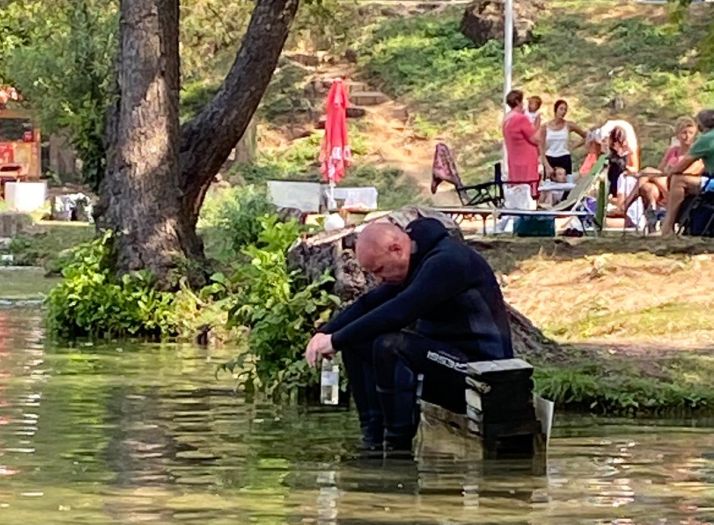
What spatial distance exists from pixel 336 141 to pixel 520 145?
7.48m

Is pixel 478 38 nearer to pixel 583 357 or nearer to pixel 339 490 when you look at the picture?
pixel 583 357

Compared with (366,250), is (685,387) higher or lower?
lower

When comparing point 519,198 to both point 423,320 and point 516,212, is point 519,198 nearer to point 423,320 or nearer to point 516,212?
point 516,212

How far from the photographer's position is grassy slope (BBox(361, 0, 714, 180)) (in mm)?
38188

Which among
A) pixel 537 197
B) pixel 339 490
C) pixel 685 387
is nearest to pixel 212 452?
pixel 339 490

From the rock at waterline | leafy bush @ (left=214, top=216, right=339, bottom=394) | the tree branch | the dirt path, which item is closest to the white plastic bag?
the tree branch

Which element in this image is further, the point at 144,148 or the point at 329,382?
the point at 144,148

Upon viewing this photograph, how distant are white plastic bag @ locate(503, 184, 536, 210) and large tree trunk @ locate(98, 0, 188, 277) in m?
4.89

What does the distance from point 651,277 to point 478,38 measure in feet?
88.9

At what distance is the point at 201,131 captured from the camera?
2000cm

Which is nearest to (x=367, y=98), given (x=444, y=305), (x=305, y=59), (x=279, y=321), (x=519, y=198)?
(x=305, y=59)

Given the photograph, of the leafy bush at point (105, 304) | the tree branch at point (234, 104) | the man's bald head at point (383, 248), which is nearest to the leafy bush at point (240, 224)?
the tree branch at point (234, 104)

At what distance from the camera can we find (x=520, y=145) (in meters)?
23.7

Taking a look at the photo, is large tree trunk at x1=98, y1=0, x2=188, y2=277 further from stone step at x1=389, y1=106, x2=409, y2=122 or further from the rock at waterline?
stone step at x1=389, y1=106, x2=409, y2=122
